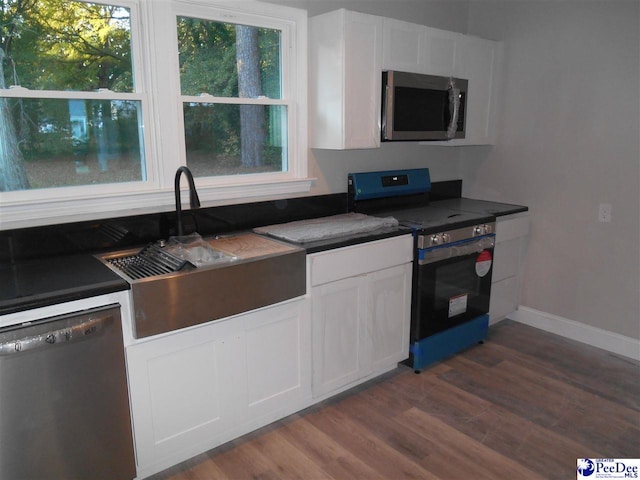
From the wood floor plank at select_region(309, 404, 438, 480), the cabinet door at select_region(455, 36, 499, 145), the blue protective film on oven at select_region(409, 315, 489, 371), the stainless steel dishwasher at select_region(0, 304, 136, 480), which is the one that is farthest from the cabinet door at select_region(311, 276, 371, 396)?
the cabinet door at select_region(455, 36, 499, 145)

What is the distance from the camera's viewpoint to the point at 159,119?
2422mm

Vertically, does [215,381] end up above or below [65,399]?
below

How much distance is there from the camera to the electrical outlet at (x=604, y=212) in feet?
10.3

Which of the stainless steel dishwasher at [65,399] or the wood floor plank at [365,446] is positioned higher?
the stainless steel dishwasher at [65,399]

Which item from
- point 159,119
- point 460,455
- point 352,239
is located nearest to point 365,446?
point 460,455

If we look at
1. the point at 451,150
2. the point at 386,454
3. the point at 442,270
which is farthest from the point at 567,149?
the point at 386,454

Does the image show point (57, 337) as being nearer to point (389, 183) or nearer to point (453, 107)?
point (389, 183)

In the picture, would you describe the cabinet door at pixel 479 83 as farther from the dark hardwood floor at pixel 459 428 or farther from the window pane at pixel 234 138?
Result: the dark hardwood floor at pixel 459 428

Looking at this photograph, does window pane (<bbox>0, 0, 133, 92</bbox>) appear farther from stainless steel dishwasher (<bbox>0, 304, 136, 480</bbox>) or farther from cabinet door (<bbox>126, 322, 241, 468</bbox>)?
cabinet door (<bbox>126, 322, 241, 468</bbox>)

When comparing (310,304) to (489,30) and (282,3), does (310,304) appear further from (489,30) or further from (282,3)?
(489,30)

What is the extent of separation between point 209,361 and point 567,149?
2.69 m

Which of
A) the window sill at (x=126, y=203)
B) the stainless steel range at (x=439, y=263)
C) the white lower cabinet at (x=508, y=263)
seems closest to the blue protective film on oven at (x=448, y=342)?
the stainless steel range at (x=439, y=263)

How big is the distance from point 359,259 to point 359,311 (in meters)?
0.29

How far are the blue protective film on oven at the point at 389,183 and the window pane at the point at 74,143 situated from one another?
135cm
